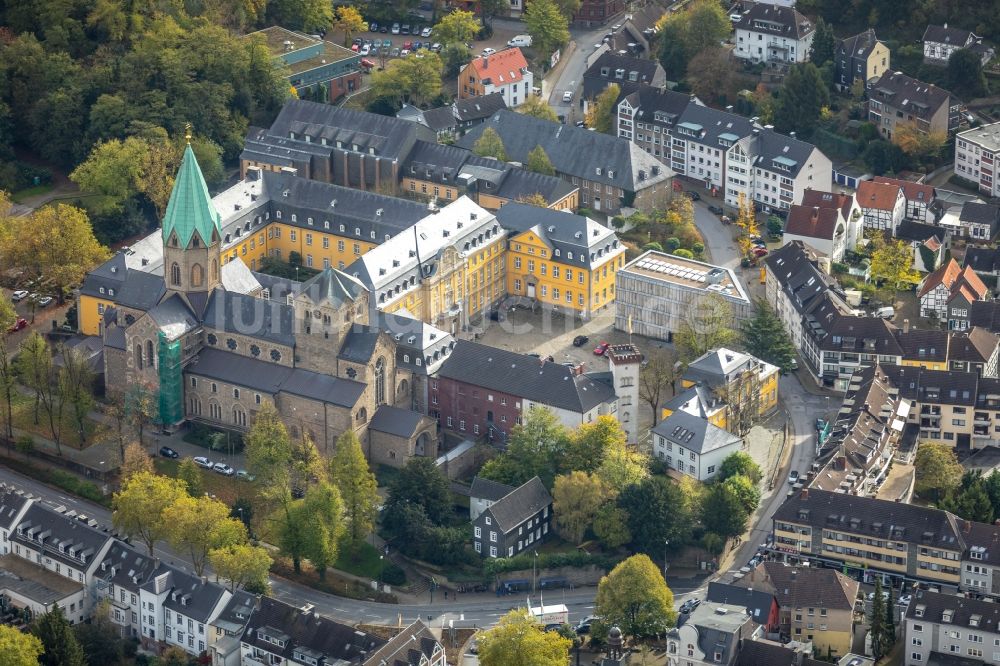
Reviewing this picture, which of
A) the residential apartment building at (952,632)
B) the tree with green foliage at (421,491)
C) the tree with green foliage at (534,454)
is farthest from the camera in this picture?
the tree with green foliage at (534,454)

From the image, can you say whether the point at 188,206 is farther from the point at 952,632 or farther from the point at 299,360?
the point at 952,632

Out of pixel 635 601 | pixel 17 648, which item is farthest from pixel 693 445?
pixel 17 648

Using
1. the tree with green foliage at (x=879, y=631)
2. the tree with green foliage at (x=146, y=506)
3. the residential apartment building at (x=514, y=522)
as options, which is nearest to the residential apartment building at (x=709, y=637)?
the tree with green foliage at (x=879, y=631)

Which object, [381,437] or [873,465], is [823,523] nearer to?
[873,465]

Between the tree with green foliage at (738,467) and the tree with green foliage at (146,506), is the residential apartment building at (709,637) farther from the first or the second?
the tree with green foliage at (146,506)

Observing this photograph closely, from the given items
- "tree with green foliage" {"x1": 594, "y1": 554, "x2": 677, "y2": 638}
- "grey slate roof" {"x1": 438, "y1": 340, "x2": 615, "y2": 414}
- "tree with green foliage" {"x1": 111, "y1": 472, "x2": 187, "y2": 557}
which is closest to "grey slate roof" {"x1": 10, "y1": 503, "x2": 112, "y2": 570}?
"tree with green foliage" {"x1": 111, "y1": 472, "x2": 187, "y2": 557}

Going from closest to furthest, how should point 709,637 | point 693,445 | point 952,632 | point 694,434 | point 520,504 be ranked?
point 709,637 < point 952,632 < point 520,504 < point 693,445 < point 694,434
